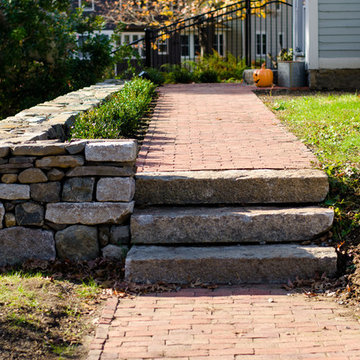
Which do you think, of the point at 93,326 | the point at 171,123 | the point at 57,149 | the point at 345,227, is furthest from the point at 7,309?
the point at 171,123

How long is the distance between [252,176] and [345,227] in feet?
2.74

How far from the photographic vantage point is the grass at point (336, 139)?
491cm

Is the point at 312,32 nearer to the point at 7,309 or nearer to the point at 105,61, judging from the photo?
the point at 105,61

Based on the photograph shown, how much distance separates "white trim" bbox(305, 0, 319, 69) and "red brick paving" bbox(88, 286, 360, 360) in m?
7.98

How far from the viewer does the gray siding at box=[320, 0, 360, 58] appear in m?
11.3

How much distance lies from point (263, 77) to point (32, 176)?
822 centimetres

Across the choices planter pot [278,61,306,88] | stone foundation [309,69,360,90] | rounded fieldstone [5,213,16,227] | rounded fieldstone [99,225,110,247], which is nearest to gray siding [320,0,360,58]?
stone foundation [309,69,360,90]

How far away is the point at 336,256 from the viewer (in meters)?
4.48

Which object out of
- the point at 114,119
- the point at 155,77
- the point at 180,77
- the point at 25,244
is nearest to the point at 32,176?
the point at 25,244

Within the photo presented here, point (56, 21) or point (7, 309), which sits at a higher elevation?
point (56, 21)

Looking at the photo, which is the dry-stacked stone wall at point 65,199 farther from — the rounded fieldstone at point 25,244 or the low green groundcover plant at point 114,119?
the low green groundcover plant at point 114,119

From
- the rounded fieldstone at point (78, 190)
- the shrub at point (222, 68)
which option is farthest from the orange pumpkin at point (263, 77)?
the rounded fieldstone at point (78, 190)

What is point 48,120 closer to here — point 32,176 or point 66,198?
point 32,176

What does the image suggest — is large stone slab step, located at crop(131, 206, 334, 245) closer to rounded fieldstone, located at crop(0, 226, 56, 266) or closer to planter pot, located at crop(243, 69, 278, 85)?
rounded fieldstone, located at crop(0, 226, 56, 266)
